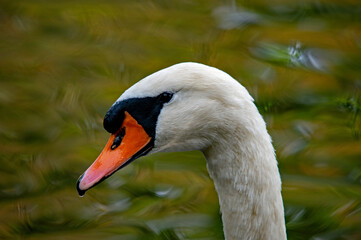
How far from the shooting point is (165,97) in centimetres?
292

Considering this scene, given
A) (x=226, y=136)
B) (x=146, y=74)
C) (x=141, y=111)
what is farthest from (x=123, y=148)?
(x=146, y=74)

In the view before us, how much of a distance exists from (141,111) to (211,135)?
28cm

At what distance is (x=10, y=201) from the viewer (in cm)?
452

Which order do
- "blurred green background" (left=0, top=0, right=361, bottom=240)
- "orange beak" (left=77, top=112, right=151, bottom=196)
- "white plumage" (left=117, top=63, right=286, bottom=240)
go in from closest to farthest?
"white plumage" (left=117, top=63, right=286, bottom=240)
"orange beak" (left=77, top=112, right=151, bottom=196)
"blurred green background" (left=0, top=0, right=361, bottom=240)

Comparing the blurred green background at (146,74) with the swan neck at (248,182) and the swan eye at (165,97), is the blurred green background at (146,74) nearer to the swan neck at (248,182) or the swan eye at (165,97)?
the swan neck at (248,182)

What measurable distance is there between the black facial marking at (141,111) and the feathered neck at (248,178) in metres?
0.24

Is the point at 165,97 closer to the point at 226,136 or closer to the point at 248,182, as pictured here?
the point at 226,136

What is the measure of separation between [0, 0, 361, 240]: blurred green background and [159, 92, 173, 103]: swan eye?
1.48 m

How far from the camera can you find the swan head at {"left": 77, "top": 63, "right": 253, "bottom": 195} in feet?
9.41

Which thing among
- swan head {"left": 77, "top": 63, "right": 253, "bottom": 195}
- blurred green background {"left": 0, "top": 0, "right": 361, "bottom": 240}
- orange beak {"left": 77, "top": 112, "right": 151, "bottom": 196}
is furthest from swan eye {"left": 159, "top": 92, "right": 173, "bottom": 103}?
blurred green background {"left": 0, "top": 0, "right": 361, "bottom": 240}

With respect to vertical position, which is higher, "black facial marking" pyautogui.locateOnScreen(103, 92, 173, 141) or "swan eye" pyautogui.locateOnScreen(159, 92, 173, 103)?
"swan eye" pyautogui.locateOnScreen(159, 92, 173, 103)

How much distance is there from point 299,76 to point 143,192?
1791 millimetres

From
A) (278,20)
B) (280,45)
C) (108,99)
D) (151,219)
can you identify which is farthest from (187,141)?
(278,20)

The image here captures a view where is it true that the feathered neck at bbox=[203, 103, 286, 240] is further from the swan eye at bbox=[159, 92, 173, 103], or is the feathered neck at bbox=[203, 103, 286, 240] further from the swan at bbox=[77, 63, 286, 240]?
the swan eye at bbox=[159, 92, 173, 103]
